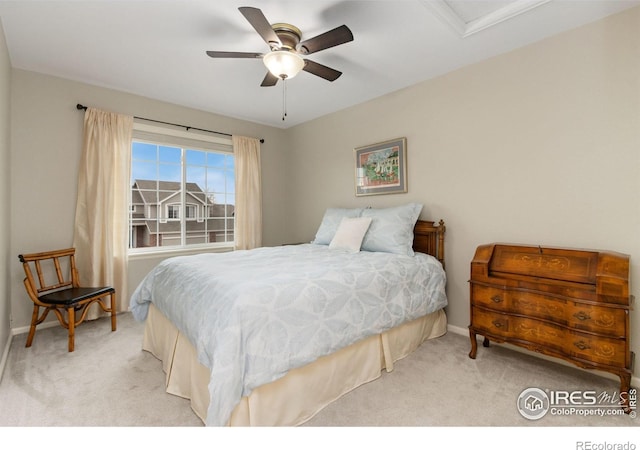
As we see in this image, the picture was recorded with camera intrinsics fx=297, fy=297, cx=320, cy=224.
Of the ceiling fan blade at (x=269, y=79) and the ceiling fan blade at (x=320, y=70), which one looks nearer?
the ceiling fan blade at (x=320, y=70)

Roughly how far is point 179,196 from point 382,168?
8.92ft

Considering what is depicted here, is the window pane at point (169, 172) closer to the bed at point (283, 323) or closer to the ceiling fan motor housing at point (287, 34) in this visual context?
the bed at point (283, 323)

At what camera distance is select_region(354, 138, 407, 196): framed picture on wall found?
340 cm

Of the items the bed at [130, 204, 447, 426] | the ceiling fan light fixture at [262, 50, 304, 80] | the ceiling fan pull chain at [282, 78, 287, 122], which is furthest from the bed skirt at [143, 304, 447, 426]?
the ceiling fan pull chain at [282, 78, 287, 122]

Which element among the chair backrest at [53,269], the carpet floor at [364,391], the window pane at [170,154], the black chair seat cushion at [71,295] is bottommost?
the carpet floor at [364,391]

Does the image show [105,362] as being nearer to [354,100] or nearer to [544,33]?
[354,100]

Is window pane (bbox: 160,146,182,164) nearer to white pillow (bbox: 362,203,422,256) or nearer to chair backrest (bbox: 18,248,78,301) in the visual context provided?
chair backrest (bbox: 18,248,78,301)

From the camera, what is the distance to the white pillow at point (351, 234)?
3012 mm

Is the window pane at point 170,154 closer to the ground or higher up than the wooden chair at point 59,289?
higher up

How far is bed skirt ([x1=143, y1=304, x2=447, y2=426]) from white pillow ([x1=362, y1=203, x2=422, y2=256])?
719 millimetres

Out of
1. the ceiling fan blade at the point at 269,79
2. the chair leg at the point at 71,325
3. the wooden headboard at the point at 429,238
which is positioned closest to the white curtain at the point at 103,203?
the chair leg at the point at 71,325

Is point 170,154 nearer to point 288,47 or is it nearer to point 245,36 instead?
point 245,36

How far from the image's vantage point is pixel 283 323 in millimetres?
1628

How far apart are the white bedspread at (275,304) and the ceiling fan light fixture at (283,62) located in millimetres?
1444
